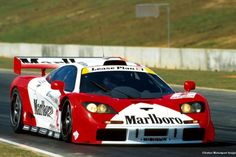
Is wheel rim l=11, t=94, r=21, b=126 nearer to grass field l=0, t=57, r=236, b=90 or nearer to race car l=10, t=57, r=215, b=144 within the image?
race car l=10, t=57, r=215, b=144

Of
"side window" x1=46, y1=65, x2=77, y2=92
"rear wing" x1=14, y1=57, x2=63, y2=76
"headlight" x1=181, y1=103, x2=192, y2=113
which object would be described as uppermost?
"rear wing" x1=14, y1=57, x2=63, y2=76

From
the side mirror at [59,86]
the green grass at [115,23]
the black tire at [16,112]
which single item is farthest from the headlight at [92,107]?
the green grass at [115,23]

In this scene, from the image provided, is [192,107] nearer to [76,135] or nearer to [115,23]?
[76,135]

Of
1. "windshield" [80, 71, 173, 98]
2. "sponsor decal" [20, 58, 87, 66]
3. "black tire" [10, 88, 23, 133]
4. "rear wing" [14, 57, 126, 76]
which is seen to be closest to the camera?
"windshield" [80, 71, 173, 98]

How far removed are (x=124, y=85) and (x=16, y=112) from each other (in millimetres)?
2436

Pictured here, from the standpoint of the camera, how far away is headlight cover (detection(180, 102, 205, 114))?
472 inches

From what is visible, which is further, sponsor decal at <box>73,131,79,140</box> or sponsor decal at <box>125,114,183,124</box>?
sponsor decal at <box>73,131,79,140</box>

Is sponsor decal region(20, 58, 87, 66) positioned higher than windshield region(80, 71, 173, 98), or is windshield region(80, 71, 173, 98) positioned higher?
sponsor decal region(20, 58, 87, 66)

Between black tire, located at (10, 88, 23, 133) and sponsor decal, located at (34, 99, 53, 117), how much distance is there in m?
0.56

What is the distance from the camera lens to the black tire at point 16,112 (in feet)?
46.6

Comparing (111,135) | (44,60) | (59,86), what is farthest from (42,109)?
(44,60)

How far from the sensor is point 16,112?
14.5m

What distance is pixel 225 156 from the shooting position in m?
10.8

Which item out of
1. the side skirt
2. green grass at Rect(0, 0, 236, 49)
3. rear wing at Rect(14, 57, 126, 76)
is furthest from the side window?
green grass at Rect(0, 0, 236, 49)
